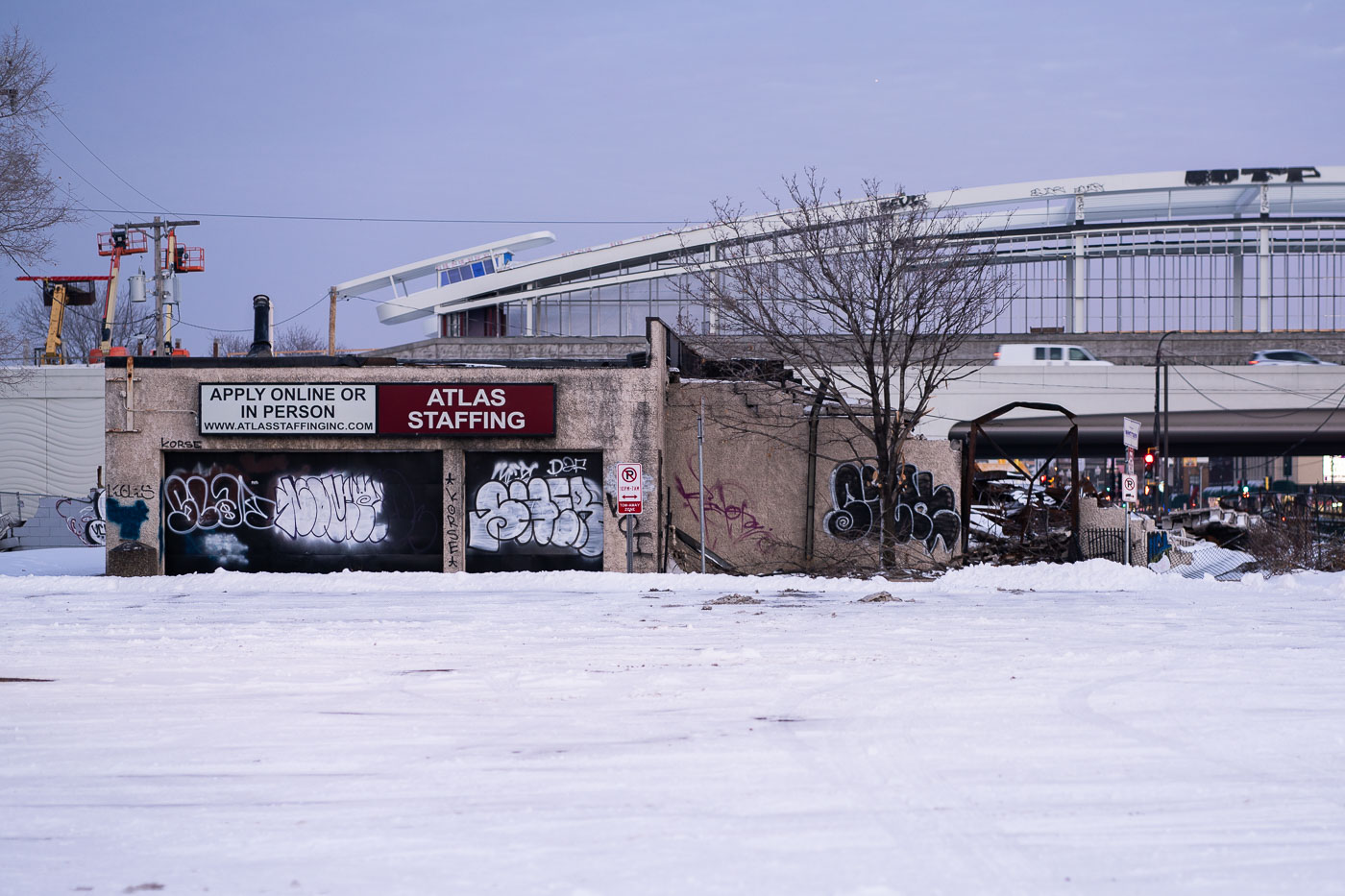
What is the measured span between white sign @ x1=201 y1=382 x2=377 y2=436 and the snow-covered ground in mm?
8968

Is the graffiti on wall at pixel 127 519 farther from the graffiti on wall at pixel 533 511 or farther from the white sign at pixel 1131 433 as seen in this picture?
the white sign at pixel 1131 433

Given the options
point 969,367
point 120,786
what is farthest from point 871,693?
point 969,367

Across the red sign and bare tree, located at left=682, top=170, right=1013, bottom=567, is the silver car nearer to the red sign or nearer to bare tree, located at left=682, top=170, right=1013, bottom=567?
bare tree, located at left=682, top=170, right=1013, bottom=567

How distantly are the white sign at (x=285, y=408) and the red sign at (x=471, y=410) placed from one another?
1.48 feet

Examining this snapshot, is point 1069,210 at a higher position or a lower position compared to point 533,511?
higher

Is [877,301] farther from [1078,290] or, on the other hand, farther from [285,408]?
→ [1078,290]

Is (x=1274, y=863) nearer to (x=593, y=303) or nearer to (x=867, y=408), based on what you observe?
(x=867, y=408)

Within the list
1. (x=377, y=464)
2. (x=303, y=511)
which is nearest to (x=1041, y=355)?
(x=377, y=464)

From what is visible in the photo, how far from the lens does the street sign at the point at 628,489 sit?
19672mm

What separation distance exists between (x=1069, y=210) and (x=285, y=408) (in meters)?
57.2

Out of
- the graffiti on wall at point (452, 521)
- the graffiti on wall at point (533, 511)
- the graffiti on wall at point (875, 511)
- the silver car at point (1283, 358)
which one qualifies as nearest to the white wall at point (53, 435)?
the graffiti on wall at point (452, 521)

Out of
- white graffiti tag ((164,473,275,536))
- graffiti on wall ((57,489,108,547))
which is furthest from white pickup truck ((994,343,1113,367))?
graffiti on wall ((57,489,108,547))

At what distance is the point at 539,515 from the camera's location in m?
21.7

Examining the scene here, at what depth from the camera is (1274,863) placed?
4801mm
